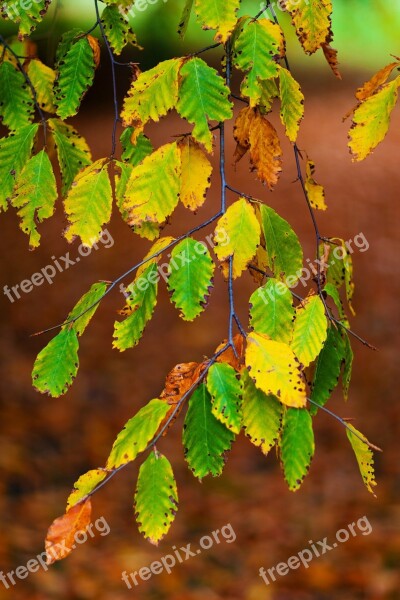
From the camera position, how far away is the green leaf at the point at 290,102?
37.8 inches

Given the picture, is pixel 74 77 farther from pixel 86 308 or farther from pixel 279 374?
pixel 279 374

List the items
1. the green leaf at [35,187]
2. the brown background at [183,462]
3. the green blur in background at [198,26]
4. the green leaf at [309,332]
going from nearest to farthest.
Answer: the green leaf at [309,332] < the green leaf at [35,187] < the brown background at [183,462] < the green blur in background at [198,26]

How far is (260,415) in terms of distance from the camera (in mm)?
880

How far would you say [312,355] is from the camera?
36.1 inches

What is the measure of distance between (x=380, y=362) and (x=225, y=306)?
1.33 metres

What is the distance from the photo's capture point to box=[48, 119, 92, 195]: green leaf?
1151 mm

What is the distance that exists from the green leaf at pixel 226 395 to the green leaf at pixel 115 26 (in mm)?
603

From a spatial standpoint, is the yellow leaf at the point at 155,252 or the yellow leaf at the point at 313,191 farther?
the yellow leaf at the point at 313,191

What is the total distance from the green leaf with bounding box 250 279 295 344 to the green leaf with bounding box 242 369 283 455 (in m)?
0.07

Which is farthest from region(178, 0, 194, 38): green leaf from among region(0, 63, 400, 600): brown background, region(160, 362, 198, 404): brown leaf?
region(0, 63, 400, 600): brown background

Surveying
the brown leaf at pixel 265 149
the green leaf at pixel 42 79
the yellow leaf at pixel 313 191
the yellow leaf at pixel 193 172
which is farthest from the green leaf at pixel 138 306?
the green leaf at pixel 42 79

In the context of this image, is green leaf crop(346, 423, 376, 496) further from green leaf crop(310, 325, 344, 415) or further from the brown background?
the brown background

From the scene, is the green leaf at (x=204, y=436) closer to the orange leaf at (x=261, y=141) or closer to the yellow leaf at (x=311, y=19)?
the orange leaf at (x=261, y=141)

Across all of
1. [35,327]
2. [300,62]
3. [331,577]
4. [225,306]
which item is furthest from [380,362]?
[300,62]
